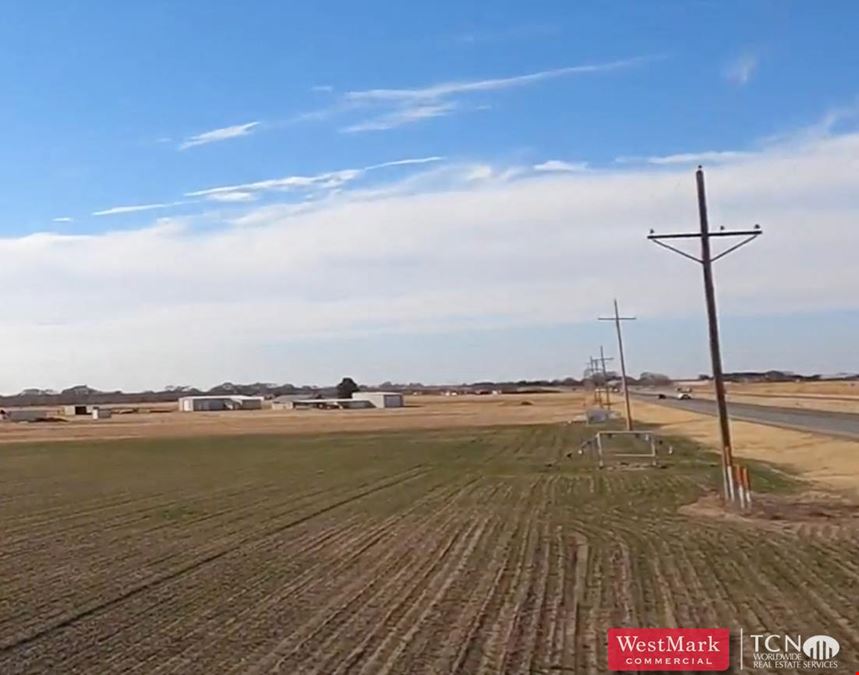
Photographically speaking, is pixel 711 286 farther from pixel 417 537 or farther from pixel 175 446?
pixel 175 446

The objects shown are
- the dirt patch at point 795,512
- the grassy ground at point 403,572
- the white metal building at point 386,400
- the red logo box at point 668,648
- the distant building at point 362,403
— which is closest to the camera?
the red logo box at point 668,648

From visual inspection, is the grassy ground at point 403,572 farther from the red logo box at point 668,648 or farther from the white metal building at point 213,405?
the white metal building at point 213,405

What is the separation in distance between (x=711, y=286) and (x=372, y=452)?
2925 cm

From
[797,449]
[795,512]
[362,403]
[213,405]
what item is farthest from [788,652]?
[213,405]

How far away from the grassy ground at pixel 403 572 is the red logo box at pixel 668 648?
9.3 inches

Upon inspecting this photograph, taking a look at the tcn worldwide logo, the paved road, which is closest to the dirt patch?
the tcn worldwide logo

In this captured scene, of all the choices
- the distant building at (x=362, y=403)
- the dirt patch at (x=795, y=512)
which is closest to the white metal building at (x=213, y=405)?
the distant building at (x=362, y=403)

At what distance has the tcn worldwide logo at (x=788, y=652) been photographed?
10.2m

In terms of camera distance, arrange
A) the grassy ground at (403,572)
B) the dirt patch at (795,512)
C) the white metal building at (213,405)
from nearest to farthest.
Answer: the grassy ground at (403,572), the dirt patch at (795,512), the white metal building at (213,405)

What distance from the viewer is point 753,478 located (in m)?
33.7

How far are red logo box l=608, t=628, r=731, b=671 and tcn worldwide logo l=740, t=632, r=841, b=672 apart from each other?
197mm

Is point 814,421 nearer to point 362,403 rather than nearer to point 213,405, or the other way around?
point 362,403

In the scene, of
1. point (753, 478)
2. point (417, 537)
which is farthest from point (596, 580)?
point (753, 478)

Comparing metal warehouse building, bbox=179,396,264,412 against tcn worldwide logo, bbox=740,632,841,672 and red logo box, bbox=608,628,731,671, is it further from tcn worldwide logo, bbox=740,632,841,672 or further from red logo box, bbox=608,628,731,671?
tcn worldwide logo, bbox=740,632,841,672
